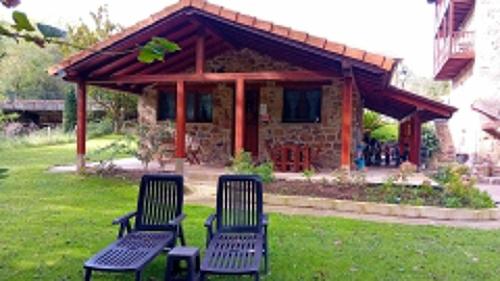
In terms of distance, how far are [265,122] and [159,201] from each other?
283 inches

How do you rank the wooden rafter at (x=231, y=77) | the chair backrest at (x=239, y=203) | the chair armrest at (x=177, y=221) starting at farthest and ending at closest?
the wooden rafter at (x=231, y=77), the chair backrest at (x=239, y=203), the chair armrest at (x=177, y=221)

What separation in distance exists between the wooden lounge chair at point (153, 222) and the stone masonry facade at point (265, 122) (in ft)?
22.6

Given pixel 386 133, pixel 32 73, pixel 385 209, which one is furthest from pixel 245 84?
pixel 32 73

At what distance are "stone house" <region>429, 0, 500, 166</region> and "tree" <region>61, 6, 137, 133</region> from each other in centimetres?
1532

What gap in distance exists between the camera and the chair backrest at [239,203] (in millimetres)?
4785

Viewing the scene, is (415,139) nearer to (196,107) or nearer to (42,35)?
(196,107)

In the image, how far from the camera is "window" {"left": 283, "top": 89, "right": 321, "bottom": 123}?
11.5 metres

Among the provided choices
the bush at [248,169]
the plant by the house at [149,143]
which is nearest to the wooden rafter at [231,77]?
the plant by the house at [149,143]

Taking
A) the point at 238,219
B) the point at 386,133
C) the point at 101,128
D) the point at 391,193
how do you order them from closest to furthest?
the point at 238,219, the point at 391,193, the point at 386,133, the point at 101,128

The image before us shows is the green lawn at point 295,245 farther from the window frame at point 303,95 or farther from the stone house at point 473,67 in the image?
the stone house at point 473,67

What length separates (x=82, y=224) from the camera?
623cm

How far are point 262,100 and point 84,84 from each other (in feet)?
15.1

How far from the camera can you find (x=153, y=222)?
16.1 feet

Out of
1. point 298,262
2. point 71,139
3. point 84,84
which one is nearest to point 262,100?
point 84,84
